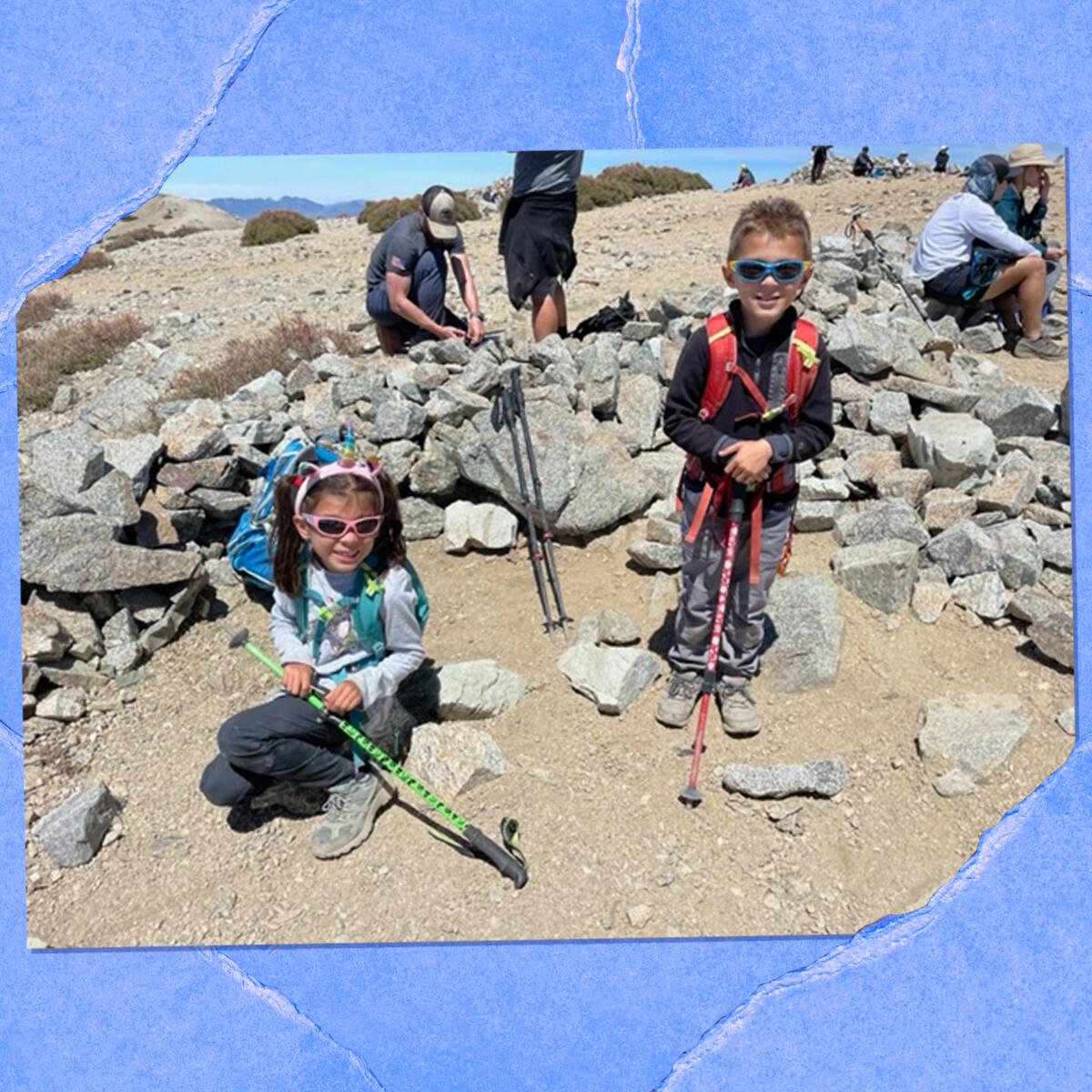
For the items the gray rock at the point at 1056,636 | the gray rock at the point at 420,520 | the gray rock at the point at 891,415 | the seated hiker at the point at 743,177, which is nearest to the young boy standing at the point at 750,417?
the seated hiker at the point at 743,177

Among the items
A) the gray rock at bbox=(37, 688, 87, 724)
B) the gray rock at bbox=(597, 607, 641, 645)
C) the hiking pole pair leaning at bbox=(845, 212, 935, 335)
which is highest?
the hiking pole pair leaning at bbox=(845, 212, 935, 335)

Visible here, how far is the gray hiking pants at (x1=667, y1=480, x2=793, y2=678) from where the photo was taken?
10.4 feet

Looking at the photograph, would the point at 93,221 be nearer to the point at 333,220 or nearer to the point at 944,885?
the point at 333,220

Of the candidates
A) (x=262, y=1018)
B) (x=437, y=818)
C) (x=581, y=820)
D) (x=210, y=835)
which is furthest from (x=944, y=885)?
(x=210, y=835)

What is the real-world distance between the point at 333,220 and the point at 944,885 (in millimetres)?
3221

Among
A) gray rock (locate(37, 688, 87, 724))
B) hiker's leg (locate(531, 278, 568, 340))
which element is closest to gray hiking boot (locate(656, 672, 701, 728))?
A: gray rock (locate(37, 688, 87, 724))

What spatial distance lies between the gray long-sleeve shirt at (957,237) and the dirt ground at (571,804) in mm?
136

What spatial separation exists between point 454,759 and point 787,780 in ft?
4.26

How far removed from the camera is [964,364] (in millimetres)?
4820

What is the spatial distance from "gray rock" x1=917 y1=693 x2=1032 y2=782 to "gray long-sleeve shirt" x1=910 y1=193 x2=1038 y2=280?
1969mm

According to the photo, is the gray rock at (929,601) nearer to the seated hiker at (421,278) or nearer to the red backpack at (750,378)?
the red backpack at (750,378)

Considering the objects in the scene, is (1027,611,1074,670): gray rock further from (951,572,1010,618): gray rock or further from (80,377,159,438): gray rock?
(80,377,159,438): gray rock

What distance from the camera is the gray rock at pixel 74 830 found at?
105 inches

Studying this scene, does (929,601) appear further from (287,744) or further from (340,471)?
(287,744)
